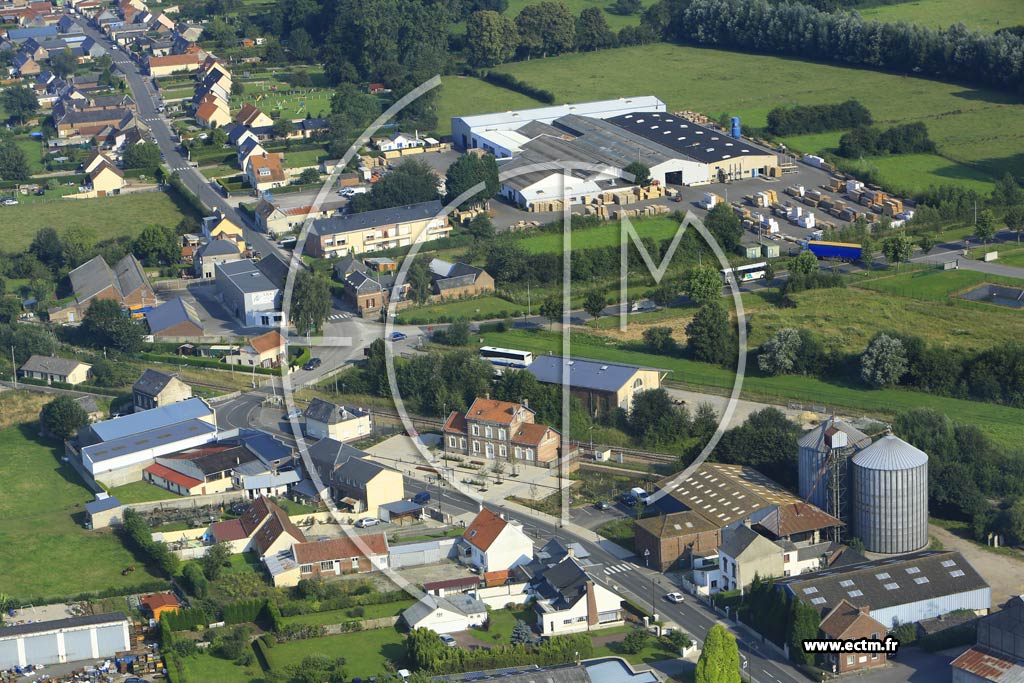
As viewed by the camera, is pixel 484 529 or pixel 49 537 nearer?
pixel 484 529

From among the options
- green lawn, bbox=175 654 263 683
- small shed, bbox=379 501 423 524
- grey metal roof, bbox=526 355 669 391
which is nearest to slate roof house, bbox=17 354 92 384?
grey metal roof, bbox=526 355 669 391

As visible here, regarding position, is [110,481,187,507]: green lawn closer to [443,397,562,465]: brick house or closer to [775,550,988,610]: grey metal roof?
[443,397,562,465]: brick house

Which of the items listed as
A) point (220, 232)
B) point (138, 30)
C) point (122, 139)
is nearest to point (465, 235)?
point (220, 232)

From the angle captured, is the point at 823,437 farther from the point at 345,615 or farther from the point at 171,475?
the point at 171,475

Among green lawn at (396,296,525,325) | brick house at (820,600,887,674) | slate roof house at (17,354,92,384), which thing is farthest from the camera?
green lawn at (396,296,525,325)

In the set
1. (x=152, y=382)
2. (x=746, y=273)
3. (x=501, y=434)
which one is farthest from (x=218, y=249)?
(x=501, y=434)

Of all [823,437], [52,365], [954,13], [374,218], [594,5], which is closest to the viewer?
[823,437]
